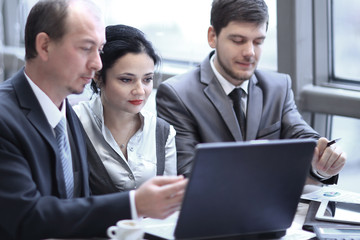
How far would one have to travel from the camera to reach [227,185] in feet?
5.49

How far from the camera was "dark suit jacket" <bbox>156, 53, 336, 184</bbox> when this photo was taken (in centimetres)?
277

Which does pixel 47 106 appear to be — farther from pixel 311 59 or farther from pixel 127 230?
pixel 311 59

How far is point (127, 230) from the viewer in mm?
1753

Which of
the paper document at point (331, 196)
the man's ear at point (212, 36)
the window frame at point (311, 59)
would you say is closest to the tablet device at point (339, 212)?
the paper document at point (331, 196)

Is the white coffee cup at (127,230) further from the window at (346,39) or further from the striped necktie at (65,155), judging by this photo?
the window at (346,39)

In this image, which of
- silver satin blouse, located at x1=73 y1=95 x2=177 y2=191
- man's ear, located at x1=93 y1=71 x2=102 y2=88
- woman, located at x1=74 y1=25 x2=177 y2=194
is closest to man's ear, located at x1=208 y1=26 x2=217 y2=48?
woman, located at x1=74 y1=25 x2=177 y2=194

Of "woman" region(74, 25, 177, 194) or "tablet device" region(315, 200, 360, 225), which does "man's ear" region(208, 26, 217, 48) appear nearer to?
"woman" region(74, 25, 177, 194)

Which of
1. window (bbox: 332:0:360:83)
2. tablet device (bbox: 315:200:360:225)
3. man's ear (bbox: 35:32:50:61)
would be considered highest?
man's ear (bbox: 35:32:50:61)

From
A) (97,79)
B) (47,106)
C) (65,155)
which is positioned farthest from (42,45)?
(97,79)

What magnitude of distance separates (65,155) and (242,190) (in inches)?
27.0

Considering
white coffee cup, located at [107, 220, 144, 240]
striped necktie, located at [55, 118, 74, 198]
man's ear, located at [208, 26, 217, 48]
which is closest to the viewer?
white coffee cup, located at [107, 220, 144, 240]

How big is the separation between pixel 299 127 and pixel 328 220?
0.89m

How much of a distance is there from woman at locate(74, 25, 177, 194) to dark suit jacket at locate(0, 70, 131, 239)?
0.47 metres

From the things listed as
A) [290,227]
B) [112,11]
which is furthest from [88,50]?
[112,11]
